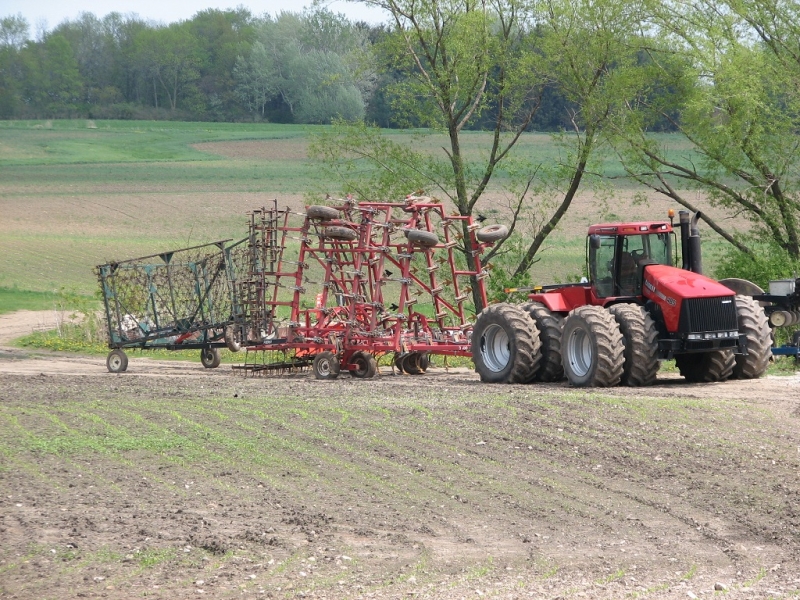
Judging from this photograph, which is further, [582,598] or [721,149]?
[721,149]

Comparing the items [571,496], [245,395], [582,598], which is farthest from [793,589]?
[245,395]

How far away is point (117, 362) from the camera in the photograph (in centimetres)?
2244

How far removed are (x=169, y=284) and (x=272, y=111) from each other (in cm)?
7043

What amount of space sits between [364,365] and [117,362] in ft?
17.0

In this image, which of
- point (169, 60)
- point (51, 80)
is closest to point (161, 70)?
point (169, 60)

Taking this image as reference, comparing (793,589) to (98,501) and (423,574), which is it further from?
(98,501)

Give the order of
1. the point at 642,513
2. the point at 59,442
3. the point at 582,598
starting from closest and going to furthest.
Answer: the point at 582,598 < the point at 642,513 < the point at 59,442

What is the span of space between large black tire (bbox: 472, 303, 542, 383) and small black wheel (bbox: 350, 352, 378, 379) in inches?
79.6

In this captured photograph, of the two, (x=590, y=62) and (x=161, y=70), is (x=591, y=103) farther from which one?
(x=161, y=70)

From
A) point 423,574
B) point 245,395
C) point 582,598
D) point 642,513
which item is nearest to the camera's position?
point 582,598

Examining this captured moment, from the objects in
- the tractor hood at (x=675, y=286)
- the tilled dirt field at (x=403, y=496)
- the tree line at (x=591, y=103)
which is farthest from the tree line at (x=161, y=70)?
the tilled dirt field at (x=403, y=496)

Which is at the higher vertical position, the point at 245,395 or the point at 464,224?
the point at 464,224

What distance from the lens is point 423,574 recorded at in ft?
25.8

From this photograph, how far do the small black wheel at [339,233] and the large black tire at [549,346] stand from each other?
3.58 m
